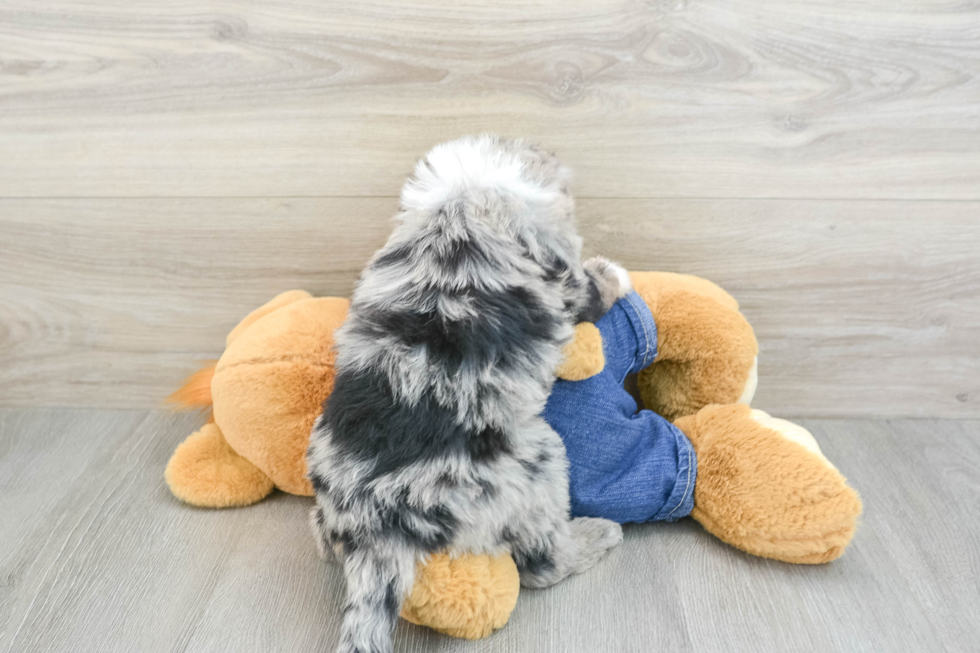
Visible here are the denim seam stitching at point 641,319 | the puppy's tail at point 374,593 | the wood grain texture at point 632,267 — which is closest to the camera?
the puppy's tail at point 374,593

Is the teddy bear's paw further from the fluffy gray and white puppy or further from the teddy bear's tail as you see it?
the teddy bear's tail

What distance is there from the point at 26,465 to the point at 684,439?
1.08 metres

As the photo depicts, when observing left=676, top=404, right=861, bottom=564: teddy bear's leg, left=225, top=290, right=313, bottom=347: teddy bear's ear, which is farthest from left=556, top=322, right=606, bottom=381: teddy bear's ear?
left=225, top=290, right=313, bottom=347: teddy bear's ear

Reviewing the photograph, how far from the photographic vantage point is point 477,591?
2.55 ft

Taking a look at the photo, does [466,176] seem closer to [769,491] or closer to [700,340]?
[700,340]

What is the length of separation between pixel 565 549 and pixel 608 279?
1.17 feet

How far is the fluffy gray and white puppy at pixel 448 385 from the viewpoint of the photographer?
2.47ft

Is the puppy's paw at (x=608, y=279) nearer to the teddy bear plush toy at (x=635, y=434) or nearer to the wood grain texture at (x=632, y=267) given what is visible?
the teddy bear plush toy at (x=635, y=434)

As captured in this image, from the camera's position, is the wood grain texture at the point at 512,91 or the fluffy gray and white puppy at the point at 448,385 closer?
the fluffy gray and white puppy at the point at 448,385

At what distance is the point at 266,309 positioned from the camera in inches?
44.1

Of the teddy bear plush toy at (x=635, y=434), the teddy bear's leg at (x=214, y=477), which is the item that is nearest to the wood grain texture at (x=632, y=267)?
the teddy bear plush toy at (x=635, y=434)

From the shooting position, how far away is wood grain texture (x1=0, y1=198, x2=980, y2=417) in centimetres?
112

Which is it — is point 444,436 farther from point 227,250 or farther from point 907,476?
point 907,476

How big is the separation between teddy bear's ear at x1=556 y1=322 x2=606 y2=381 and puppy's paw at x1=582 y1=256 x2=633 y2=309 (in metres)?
0.06
